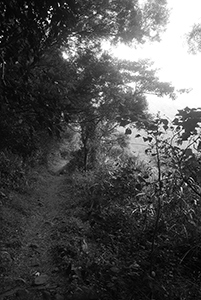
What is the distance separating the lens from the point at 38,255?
141 inches

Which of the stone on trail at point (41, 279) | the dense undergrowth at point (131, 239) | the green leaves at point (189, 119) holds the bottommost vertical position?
the stone on trail at point (41, 279)

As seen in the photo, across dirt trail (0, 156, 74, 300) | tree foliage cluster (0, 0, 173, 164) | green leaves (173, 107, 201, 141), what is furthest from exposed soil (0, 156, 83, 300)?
green leaves (173, 107, 201, 141)

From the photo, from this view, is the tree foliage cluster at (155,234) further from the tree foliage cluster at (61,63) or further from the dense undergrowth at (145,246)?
the tree foliage cluster at (61,63)

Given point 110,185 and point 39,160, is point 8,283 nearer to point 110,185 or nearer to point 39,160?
point 110,185

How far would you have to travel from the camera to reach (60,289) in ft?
9.02

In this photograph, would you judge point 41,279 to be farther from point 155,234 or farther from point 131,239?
point 131,239

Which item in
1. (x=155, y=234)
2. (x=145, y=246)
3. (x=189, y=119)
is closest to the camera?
(x=189, y=119)

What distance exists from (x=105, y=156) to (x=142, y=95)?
4.69 meters

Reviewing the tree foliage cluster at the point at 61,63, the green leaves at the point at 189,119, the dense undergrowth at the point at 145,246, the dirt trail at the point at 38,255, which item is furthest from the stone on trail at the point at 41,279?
the green leaves at the point at 189,119

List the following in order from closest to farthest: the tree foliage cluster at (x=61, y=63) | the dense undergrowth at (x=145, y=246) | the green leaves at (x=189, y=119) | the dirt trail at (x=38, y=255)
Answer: the green leaves at (x=189, y=119) → the tree foliage cluster at (x=61, y=63) → the dirt trail at (x=38, y=255) → the dense undergrowth at (x=145, y=246)

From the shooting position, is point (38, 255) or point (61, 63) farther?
point (61, 63)

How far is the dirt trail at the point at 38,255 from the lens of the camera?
2.65 metres

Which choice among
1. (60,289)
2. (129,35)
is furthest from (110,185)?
(129,35)

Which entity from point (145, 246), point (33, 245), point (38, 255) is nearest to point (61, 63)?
point (33, 245)
